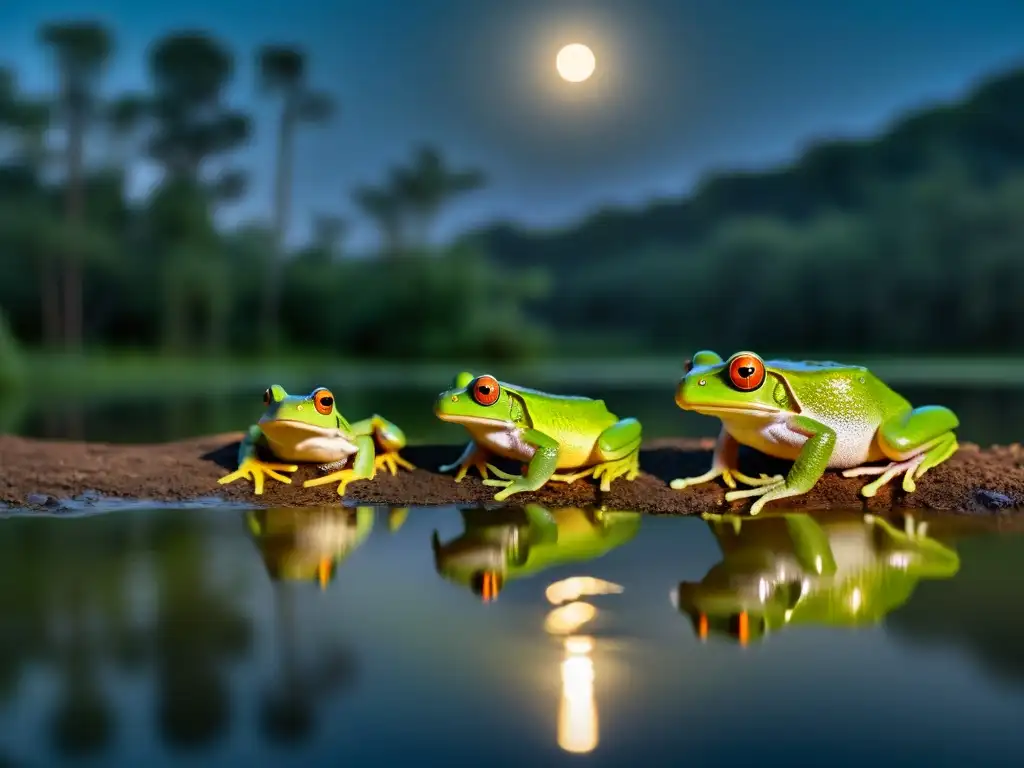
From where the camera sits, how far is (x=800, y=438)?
311 cm

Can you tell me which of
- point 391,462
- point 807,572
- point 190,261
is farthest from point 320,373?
point 807,572

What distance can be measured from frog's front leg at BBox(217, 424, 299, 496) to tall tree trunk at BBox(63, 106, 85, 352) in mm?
10794

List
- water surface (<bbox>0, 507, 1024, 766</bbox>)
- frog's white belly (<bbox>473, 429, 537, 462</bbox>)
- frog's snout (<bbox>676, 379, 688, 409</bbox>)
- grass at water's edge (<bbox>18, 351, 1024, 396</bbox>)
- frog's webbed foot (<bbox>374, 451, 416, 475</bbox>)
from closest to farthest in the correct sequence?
water surface (<bbox>0, 507, 1024, 766</bbox>), frog's snout (<bbox>676, 379, 688, 409</bbox>), frog's white belly (<bbox>473, 429, 537, 462</bbox>), frog's webbed foot (<bbox>374, 451, 416, 475</bbox>), grass at water's edge (<bbox>18, 351, 1024, 396</bbox>)

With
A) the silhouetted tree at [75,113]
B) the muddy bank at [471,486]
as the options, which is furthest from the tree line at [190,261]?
the muddy bank at [471,486]

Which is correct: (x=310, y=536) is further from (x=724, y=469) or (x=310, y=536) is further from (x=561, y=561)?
(x=724, y=469)

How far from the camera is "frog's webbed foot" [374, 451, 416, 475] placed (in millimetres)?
3627

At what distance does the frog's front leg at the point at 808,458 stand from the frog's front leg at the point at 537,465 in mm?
719

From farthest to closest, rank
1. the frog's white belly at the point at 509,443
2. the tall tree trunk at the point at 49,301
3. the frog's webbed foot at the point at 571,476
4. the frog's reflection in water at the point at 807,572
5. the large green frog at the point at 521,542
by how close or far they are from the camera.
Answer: the tall tree trunk at the point at 49,301, the frog's webbed foot at the point at 571,476, the frog's white belly at the point at 509,443, the large green frog at the point at 521,542, the frog's reflection in water at the point at 807,572

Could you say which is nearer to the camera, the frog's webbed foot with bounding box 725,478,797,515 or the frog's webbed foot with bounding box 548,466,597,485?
the frog's webbed foot with bounding box 725,478,797,515

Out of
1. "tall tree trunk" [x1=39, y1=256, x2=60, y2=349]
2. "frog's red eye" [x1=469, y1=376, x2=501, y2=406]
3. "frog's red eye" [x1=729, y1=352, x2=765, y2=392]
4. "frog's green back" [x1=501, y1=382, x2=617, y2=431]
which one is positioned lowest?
"frog's green back" [x1=501, y1=382, x2=617, y2=431]

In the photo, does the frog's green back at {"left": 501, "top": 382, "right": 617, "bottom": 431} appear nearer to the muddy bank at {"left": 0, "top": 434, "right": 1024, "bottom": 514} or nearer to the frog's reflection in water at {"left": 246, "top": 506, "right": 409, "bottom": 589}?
the muddy bank at {"left": 0, "top": 434, "right": 1024, "bottom": 514}

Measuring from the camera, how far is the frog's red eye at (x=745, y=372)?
296 cm

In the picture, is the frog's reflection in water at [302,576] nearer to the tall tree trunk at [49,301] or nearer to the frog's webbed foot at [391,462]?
the frog's webbed foot at [391,462]

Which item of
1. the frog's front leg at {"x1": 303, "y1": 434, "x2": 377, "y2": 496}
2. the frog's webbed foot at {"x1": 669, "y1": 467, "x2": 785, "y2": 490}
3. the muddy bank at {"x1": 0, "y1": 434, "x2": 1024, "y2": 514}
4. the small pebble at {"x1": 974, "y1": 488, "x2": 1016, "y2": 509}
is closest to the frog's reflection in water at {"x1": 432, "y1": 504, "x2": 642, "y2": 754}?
the muddy bank at {"x1": 0, "y1": 434, "x2": 1024, "y2": 514}
